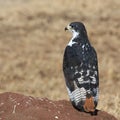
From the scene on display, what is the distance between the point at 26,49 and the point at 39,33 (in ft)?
6.46

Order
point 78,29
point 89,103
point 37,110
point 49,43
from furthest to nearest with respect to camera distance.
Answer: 1. point 49,43
2. point 78,29
3. point 89,103
4. point 37,110

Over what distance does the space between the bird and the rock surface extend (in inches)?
4.3

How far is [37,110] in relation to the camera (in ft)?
21.9

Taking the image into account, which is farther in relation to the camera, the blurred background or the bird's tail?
the blurred background

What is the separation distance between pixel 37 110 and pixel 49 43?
39.4ft

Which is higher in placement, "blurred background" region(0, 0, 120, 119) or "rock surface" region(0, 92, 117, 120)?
"rock surface" region(0, 92, 117, 120)

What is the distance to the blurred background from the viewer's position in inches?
553

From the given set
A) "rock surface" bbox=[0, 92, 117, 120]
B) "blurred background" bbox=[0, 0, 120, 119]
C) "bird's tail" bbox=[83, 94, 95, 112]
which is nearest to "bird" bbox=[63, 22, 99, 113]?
"bird's tail" bbox=[83, 94, 95, 112]

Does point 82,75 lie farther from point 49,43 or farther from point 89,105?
point 49,43

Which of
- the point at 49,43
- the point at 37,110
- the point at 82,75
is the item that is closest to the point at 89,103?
the point at 82,75

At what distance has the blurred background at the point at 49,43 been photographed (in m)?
14.0

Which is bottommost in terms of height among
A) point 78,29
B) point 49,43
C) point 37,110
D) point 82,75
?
point 49,43

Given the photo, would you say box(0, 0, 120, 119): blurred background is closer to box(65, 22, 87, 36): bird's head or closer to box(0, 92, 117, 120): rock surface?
box(0, 92, 117, 120): rock surface

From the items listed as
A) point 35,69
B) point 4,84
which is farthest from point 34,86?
point 35,69
